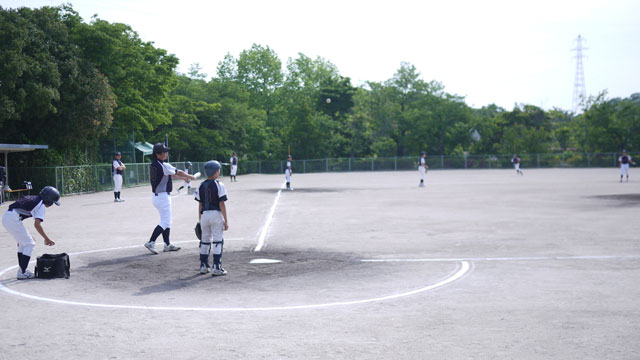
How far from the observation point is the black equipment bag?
8883mm

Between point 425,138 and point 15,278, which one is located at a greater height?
point 425,138

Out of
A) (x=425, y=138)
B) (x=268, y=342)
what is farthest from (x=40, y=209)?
(x=425, y=138)

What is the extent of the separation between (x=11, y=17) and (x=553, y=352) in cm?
3344

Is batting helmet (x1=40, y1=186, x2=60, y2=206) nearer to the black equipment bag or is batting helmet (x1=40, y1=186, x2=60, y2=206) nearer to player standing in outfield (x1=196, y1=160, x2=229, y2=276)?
the black equipment bag

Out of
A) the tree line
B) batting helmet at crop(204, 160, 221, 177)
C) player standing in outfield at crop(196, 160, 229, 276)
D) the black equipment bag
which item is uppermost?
the tree line

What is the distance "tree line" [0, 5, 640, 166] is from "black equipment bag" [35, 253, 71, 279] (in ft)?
75.3

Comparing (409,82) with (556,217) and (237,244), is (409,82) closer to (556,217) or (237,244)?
(556,217)

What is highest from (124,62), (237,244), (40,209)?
(124,62)

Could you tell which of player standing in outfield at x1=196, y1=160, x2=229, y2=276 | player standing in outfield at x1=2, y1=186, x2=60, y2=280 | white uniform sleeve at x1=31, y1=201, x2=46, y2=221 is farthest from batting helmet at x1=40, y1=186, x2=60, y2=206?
player standing in outfield at x1=196, y1=160, x2=229, y2=276

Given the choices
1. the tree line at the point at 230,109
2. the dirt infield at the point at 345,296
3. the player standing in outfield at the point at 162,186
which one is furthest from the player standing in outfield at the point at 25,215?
the tree line at the point at 230,109

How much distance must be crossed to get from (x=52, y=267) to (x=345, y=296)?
4.85 metres

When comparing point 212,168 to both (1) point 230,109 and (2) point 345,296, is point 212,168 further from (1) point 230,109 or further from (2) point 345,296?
(1) point 230,109

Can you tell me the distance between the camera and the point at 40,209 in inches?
348

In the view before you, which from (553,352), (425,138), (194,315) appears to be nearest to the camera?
(553,352)
